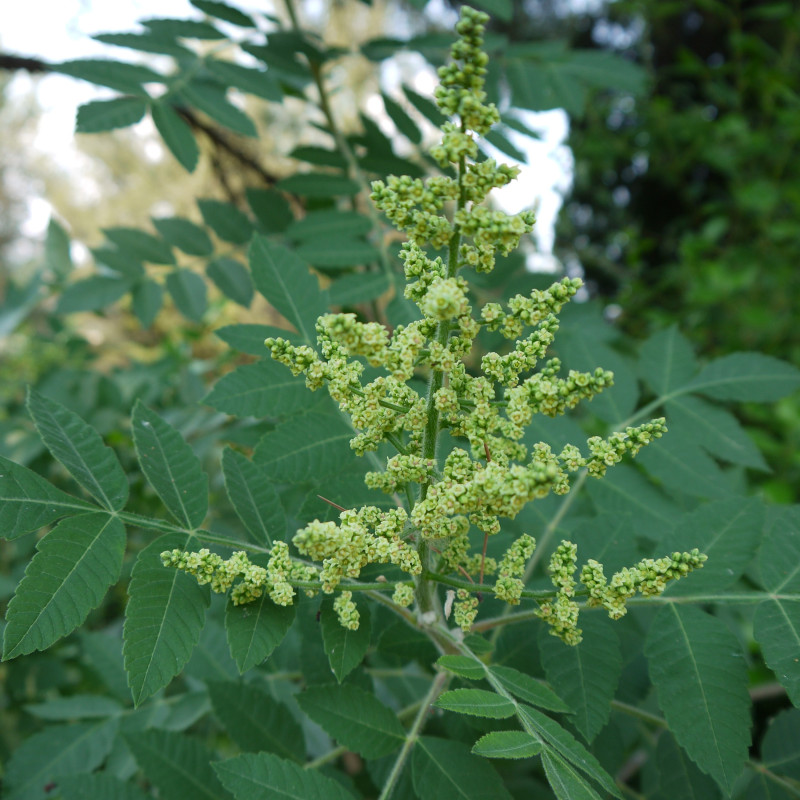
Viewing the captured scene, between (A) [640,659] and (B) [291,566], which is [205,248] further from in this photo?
(A) [640,659]

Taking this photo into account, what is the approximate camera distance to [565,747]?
0.96 m

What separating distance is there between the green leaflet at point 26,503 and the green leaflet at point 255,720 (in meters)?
0.54

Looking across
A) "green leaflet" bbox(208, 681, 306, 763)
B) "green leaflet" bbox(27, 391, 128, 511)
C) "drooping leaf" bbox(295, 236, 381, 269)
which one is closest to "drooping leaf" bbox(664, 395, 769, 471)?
"drooping leaf" bbox(295, 236, 381, 269)

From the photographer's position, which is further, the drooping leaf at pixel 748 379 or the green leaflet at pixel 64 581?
the drooping leaf at pixel 748 379

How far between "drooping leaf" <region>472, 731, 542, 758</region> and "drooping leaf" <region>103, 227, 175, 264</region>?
214 cm

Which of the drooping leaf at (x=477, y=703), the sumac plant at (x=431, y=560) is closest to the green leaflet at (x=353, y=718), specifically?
Answer: the sumac plant at (x=431, y=560)

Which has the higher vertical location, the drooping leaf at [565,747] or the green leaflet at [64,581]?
the green leaflet at [64,581]

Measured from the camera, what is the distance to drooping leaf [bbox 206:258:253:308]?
8.03 ft

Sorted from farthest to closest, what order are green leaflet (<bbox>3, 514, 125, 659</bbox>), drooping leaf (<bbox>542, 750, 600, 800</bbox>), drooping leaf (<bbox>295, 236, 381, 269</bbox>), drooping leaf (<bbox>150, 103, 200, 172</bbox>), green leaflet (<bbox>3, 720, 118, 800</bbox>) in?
drooping leaf (<bbox>295, 236, 381, 269</bbox>) < drooping leaf (<bbox>150, 103, 200, 172</bbox>) < green leaflet (<bbox>3, 720, 118, 800</bbox>) < green leaflet (<bbox>3, 514, 125, 659</bbox>) < drooping leaf (<bbox>542, 750, 600, 800</bbox>)

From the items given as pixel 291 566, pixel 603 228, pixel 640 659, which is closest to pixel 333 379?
pixel 291 566

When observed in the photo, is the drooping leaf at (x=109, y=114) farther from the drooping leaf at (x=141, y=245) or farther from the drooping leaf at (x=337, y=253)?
the drooping leaf at (x=141, y=245)

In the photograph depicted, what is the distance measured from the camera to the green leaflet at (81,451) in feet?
3.77

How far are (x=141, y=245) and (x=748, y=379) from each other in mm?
2119

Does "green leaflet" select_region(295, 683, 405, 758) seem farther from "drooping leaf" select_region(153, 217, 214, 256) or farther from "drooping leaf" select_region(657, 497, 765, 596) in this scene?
"drooping leaf" select_region(153, 217, 214, 256)
